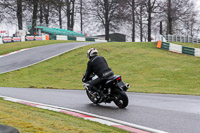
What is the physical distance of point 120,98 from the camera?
26.3ft

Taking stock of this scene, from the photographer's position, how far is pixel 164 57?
86.9 ft

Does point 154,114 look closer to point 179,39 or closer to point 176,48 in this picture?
point 176,48

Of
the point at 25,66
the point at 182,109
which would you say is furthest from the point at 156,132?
the point at 25,66

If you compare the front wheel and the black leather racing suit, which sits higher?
the black leather racing suit

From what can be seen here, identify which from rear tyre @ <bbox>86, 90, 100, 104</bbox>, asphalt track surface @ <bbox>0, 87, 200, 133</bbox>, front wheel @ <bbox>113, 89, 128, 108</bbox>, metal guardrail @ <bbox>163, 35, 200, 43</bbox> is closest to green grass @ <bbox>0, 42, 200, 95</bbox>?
rear tyre @ <bbox>86, 90, 100, 104</bbox>

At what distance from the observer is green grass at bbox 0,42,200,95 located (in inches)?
650

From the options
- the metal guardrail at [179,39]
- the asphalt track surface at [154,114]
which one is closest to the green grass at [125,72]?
the asphalt track surface at [154,114]

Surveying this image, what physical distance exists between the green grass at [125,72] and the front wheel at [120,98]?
6774 millimetres

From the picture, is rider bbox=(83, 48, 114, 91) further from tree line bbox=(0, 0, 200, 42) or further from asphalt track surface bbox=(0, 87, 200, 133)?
tree line bbox=(0, 0, 200, 42)

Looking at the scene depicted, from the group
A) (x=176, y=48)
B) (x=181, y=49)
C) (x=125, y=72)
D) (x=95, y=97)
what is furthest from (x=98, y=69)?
(x=176, y=48)

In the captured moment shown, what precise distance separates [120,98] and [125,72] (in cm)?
1287

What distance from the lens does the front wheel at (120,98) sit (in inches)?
312

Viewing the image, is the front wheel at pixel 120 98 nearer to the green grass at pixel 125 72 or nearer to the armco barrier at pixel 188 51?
the green grass at pixel 125 72

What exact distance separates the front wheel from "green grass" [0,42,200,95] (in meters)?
6.77
